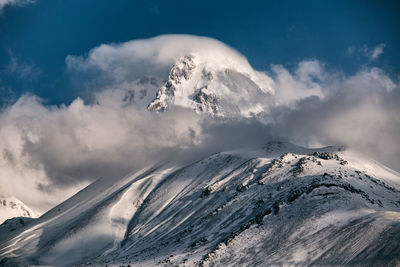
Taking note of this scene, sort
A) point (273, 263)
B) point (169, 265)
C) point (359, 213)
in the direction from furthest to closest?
point (169, 265) < point (359, 213) < point (273, 263)

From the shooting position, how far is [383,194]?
17812cm

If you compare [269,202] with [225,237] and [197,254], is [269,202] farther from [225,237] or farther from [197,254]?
[197,254]

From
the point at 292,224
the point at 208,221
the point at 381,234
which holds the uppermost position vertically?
the point at 208,221

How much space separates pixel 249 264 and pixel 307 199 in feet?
118

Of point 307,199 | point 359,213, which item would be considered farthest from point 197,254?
point 359,213

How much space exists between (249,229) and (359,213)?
116 ft

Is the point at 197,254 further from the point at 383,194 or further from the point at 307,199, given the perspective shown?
the point at 383,194

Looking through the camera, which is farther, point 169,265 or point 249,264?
point 169,265

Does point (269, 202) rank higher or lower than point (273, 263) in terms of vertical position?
higher

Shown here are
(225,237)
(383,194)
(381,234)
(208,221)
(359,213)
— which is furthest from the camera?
(208,221)

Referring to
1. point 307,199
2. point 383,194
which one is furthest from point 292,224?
point 383,194

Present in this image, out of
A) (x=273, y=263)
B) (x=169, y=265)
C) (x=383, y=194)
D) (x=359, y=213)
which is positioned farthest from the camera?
(x=383, y=194)

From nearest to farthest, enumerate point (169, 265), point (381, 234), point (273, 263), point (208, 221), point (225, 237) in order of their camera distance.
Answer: point (381, 234), point (273, 263), point (169, 265), point (225, 237), point (208, 221)

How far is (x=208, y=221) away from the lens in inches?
7751
